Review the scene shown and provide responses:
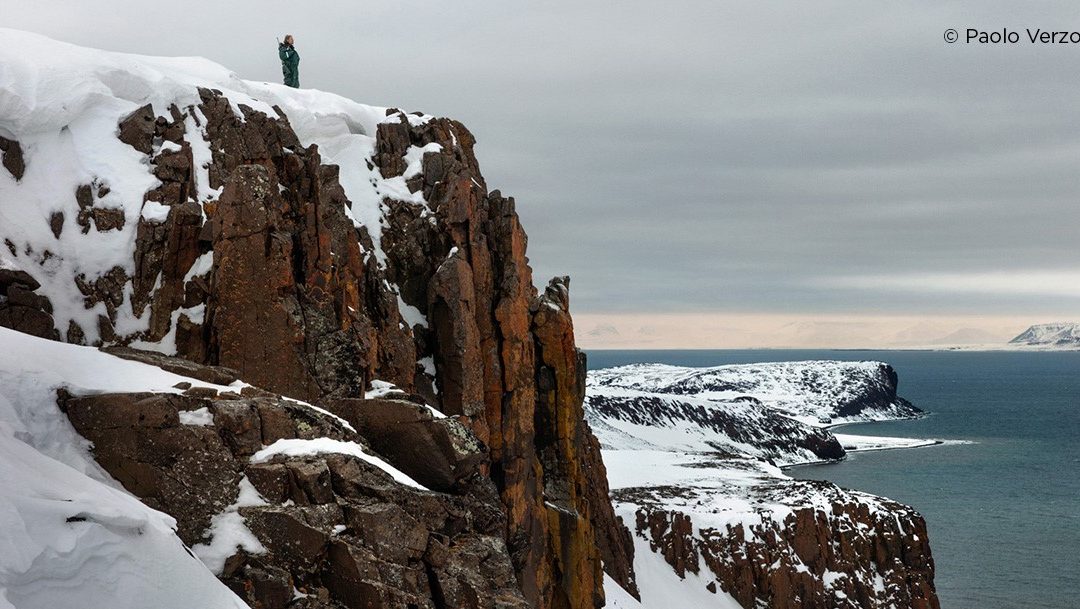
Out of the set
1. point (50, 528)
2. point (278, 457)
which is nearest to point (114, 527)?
point (50, 528)

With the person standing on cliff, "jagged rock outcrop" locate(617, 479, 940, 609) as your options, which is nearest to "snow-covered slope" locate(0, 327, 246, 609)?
the person standing on cliff

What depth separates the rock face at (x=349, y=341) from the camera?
2108 centimetres

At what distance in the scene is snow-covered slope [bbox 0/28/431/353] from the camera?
122 ft

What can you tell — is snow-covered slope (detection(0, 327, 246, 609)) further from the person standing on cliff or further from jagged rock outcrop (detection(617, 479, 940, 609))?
jagged rock outcrop (detection(617, 479, 940, 609))

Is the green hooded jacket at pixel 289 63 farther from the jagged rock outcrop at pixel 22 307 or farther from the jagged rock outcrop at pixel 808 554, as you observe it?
the jagged rock outcrop at pixel 808 554

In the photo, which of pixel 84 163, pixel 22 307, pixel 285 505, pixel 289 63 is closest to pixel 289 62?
pixel 289 63

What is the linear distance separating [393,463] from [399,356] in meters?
22.3

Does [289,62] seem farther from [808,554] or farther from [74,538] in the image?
[808,554]

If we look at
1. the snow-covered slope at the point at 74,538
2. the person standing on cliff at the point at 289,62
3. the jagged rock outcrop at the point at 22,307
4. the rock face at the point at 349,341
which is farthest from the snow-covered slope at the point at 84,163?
the snow-covered slope at the point at 74,538

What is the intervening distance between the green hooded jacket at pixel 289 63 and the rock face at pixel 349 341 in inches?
235

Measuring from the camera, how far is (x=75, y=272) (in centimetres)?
3772

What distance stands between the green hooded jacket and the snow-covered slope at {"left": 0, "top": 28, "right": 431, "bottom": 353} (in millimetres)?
8616

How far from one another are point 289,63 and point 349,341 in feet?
77.8

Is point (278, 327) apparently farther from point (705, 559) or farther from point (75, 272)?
point (705, 559)
